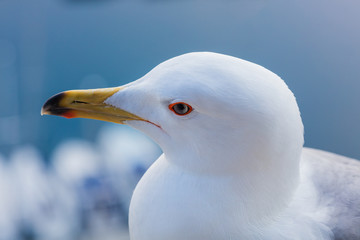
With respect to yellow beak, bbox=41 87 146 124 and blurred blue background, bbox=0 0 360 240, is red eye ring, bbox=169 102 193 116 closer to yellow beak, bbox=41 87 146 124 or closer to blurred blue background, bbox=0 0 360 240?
yellow beak, bbox=41 87 146 124

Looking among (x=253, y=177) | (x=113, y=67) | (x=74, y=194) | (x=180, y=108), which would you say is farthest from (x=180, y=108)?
(x=113, y=67)

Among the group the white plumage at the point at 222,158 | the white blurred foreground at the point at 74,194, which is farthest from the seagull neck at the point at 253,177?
the white blurred foreground at the point at 74,194

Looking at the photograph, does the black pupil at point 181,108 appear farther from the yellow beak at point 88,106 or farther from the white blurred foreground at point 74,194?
the white blurred foreground at point 74,194

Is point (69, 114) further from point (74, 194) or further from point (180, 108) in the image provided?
point (74, 194)

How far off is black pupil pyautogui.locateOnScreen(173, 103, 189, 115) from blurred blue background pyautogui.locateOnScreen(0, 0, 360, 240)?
3.28ft

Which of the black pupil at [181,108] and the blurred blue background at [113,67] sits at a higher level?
the black pupil at [181,108]

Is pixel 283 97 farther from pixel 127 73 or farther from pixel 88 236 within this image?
pixel 127 73

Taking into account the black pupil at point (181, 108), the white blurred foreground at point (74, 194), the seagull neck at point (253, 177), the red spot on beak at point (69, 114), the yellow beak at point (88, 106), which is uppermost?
the black pupil at point (181, 108)

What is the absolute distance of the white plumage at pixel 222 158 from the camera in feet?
1.46

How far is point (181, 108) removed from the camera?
0.46 metres

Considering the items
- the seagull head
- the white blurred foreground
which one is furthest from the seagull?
the white blurred foreground

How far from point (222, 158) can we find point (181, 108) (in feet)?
0.23

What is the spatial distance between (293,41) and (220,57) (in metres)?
1.11

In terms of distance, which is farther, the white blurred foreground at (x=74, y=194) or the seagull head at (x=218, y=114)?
the white blurred foreground at (x=74, y=194)
